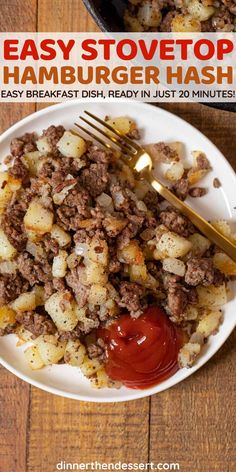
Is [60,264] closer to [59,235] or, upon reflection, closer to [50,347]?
[59,235]

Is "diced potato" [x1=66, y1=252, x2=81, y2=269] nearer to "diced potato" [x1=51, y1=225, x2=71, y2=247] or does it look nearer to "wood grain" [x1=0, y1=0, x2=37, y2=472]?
"diced potato" [x1=51, y1=225, x2=71, y2=247]

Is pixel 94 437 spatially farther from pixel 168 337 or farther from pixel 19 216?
pixel 19 216

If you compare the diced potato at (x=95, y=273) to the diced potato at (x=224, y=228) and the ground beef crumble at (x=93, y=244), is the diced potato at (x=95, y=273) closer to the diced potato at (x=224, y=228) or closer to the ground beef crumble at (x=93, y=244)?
the ground beef crumble at (x=93, y=244)

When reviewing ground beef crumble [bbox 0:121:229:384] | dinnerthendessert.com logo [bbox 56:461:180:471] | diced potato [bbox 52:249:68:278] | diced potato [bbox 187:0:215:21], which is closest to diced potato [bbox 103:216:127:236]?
ground beef crumble [bbox 0:121:229:384]

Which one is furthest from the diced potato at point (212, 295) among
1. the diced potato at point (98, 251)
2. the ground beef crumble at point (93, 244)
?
the diced potato at point (98, 251)

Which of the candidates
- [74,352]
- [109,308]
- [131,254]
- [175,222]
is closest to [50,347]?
[74,352]
